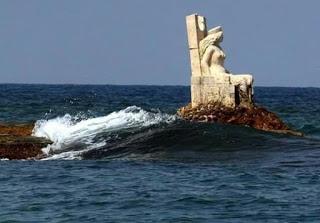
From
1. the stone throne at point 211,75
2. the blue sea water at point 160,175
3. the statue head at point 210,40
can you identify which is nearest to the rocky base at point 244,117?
the stone throne at point 211,75

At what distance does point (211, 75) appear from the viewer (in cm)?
2444

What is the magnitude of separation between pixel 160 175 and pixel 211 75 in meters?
8.07

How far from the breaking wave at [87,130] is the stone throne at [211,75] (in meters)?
1.15

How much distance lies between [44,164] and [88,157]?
4.89 ft

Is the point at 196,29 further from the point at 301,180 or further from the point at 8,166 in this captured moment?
the point at 301,180

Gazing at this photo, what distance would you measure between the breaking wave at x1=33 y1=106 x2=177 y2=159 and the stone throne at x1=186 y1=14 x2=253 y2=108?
115 centimetres

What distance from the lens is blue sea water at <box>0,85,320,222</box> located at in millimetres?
13156

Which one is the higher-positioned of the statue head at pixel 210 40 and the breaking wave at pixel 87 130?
the statue head at pixel 210 40

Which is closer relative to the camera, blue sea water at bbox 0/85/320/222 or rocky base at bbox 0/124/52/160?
blue sea water at bbox 0/85/320/222

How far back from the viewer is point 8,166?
18.9 meters

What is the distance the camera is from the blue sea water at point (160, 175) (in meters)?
13.2

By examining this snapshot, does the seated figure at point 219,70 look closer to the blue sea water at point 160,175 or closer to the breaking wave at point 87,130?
the blue sea water at point 160,175

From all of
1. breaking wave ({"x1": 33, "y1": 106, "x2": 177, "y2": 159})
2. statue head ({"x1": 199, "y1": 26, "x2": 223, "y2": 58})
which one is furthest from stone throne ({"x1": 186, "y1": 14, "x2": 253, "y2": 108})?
breaking wave ({"x1": 33, "y1": 106, "x2": 177, "y2": 159})

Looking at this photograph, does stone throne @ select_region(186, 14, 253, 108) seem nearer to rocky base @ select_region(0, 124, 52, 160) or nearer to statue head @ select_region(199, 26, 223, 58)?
statue head @ select_region(199, 26, 223, 58)
